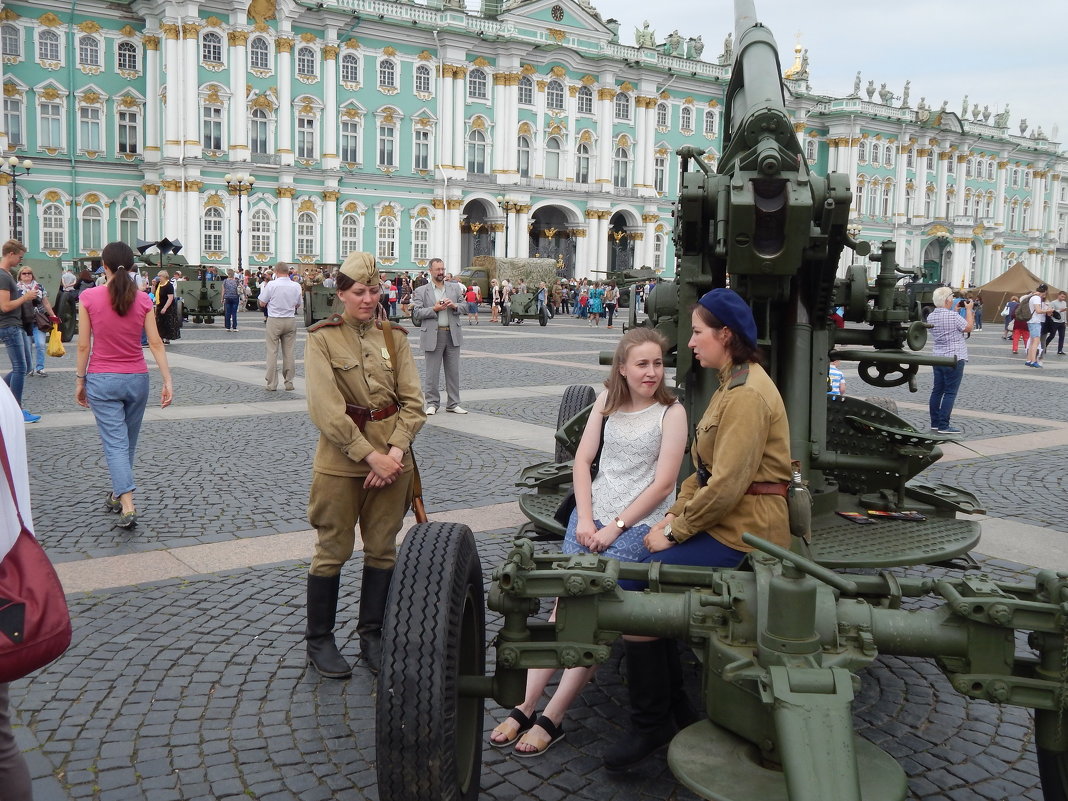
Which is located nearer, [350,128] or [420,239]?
[350,128]

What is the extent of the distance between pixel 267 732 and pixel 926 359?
3.52m

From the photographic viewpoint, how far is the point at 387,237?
50156 millimetres

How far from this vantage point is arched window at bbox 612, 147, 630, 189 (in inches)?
2241

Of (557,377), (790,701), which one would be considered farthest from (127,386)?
(557,377)

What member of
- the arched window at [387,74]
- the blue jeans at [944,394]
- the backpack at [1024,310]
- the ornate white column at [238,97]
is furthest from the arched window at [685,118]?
the blue jeans at [944,394]

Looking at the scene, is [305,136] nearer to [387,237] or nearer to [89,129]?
[387,237]

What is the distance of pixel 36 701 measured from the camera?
12.6ft

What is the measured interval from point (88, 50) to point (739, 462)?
156ft

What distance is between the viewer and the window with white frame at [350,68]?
47.8m

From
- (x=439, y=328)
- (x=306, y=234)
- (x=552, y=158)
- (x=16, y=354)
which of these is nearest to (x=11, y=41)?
(x=306, y=234)

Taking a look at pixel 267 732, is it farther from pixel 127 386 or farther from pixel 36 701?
pixel 127 386

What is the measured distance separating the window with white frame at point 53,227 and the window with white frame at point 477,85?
2059cm

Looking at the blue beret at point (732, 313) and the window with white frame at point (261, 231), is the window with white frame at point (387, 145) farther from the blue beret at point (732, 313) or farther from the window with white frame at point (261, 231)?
the blue beret at point (732, 313)

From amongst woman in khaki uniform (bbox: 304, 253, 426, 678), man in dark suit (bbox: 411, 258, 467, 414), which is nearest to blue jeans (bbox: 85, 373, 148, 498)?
woman in khaki uniform (bbox: 304, 253, 426, 678)
